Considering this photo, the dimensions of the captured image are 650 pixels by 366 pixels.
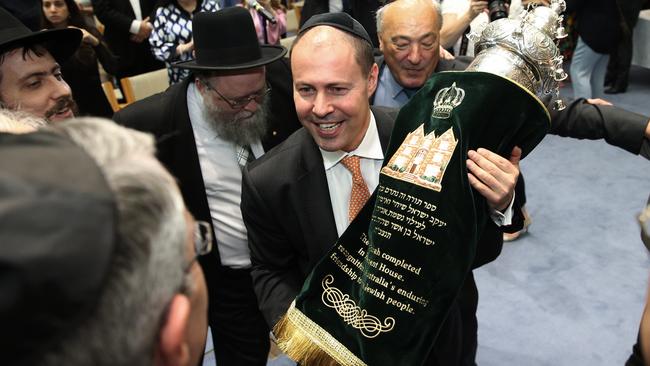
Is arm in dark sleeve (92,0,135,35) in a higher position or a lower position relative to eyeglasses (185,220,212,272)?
lower

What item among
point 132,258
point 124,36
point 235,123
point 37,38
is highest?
point 132,258

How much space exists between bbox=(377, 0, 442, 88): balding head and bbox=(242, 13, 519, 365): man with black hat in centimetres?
77

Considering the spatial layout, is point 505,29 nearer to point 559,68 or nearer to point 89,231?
point 559,68

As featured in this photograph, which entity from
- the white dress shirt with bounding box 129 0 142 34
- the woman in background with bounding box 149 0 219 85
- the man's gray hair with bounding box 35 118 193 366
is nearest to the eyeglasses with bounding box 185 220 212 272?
the man's gray hair with bounding box 35 118 193 366

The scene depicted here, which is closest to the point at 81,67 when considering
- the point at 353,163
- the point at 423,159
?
the point at 353,163

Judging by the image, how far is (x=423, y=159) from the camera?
147cm

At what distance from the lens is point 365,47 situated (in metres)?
1.84

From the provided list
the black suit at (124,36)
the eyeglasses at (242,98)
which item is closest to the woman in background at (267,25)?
the black suit at (124,36)

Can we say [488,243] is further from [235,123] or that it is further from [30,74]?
[30,74]

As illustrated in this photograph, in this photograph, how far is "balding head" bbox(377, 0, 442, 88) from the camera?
258 centimetres

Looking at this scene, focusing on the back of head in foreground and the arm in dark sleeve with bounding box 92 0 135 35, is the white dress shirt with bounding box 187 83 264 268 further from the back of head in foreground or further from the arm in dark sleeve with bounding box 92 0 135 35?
the arm in dark sleeve with bounding box 92 0 135 35

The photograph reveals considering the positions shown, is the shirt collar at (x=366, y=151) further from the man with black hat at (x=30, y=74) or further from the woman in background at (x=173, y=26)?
the woman in background at (x=173, y=26)

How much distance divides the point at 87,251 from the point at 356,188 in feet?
3.81

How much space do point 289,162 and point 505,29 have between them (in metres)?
0.72
